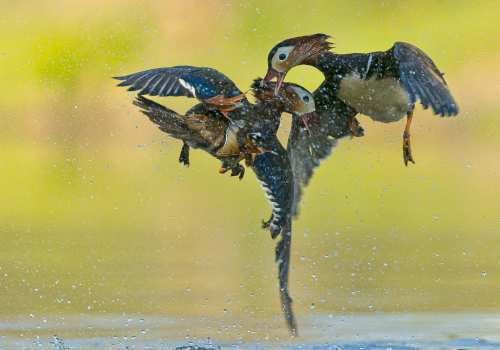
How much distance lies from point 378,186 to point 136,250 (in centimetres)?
261

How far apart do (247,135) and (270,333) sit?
0.96 meters

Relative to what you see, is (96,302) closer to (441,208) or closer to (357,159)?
(441,208)

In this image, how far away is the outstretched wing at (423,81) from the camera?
9.47ft

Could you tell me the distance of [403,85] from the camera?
311cm

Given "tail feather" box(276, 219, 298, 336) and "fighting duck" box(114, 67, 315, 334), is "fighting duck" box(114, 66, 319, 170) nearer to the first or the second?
"fighting duck" box(114, 67, 315, 334)

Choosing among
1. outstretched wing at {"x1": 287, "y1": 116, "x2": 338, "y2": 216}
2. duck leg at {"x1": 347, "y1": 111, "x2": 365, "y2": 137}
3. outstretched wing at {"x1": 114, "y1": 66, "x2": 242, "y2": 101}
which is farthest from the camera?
outstretched wing at {"x1": 287, "y1": 116, "x2": 338, "y2": 216}

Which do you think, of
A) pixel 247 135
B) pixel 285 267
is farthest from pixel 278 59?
pixel 285 267

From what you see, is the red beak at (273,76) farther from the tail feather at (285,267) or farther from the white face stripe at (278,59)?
the tail feather at (285,267)

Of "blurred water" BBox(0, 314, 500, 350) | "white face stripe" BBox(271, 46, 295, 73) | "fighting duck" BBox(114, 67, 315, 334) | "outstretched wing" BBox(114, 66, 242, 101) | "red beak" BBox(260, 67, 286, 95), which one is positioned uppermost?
"white face stripe" BBox(271, 46, 295, 73)

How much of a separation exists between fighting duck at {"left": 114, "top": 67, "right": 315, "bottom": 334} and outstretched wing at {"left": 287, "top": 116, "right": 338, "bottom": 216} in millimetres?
473

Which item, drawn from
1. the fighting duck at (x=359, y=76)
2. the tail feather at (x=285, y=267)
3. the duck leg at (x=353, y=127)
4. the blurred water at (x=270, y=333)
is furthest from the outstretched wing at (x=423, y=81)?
the blurred water at (x=270, y=333)

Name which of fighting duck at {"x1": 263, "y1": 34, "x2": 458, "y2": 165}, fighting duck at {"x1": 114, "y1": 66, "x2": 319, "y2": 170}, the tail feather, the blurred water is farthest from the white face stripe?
the blurred water

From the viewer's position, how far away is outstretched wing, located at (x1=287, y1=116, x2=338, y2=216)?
352 centimetres

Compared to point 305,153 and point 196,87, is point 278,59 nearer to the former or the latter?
point 196,87
